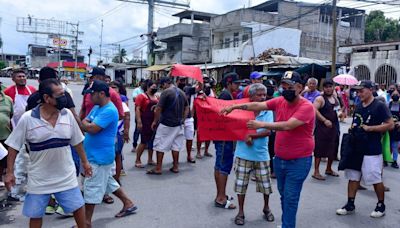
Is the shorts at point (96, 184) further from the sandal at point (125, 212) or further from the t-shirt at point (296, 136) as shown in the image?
the t-shirt at point (296, 136)

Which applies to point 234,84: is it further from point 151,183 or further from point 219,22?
point 219,22

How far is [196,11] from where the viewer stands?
4069 cm

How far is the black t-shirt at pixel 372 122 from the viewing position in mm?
4742

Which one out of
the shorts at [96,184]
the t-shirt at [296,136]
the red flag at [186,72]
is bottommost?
the shorts at [96,184]

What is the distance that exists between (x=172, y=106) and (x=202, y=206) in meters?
2.09

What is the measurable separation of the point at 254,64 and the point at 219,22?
12.1 meters

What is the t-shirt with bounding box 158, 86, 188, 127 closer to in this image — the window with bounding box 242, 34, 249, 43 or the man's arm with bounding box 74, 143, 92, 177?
the man's arm with bounding box 74, 143, 92, 177

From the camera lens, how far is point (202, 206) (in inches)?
202

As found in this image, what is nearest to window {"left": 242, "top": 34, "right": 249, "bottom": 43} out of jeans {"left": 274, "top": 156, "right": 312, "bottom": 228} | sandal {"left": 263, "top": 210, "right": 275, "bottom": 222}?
sandal {"left": 263, "top": 210, "right": 275, "bottom": 222}

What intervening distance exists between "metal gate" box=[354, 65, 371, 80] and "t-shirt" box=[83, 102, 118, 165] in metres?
19.3

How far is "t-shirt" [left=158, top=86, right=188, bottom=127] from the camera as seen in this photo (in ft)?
21.4

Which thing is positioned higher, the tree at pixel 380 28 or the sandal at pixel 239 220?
the tree at pixel 380 28

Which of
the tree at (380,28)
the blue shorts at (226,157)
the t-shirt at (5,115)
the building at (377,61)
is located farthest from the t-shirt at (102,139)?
the tree at (380,28)

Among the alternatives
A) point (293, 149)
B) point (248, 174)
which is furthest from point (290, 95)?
point (248, 174)
